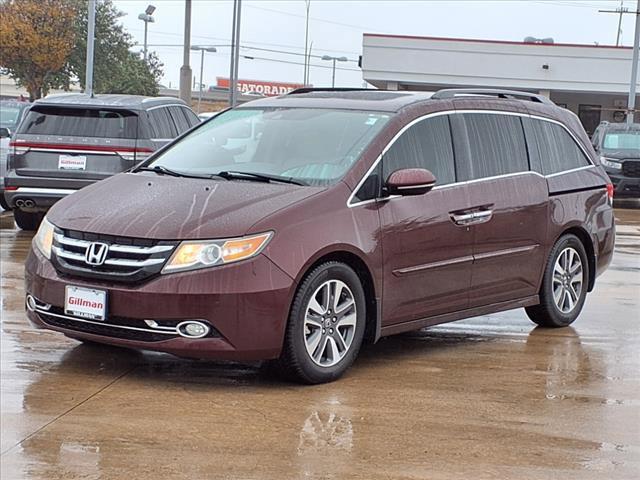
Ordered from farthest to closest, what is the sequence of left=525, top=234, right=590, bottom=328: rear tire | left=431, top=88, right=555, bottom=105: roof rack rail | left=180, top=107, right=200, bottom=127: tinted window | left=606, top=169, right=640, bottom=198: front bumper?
left=606, top=169, right=640, bottom=198: front bumper < left=180, top=107, right=200, bottom=127: tinted window < left=525, top=234, right=590, bottom=328: rear tire < left=431, top=88, right=555, bottom=105: roof rack rail

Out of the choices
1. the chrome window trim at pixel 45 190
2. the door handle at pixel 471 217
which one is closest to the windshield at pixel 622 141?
the chrome window trim at pixel 45 190

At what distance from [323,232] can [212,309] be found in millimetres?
796

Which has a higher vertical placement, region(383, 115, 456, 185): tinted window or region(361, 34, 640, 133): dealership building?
region(361, 34, 640, 133): dealership building

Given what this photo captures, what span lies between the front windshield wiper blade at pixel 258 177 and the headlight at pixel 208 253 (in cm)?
77

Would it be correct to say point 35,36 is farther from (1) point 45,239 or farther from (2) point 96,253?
(2) point 96,253

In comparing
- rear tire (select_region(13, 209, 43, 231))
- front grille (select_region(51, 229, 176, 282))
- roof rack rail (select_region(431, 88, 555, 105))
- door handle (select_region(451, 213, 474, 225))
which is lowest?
rear tire (select_region(13, 209, 43, 231))

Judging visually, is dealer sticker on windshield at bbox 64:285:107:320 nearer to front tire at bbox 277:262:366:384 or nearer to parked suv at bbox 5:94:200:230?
front tire at bbox 277:262:366:384

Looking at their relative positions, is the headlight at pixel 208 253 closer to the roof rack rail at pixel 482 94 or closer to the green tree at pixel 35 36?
the roof rack rail at pixel 482 94

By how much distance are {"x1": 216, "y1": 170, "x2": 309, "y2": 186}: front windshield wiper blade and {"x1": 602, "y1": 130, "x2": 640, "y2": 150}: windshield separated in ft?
60.9

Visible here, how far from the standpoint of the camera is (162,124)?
492 inches

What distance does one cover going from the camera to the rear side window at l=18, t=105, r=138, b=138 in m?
11.9

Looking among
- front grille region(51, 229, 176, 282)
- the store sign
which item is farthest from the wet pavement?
the store sign

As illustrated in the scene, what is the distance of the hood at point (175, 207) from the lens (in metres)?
5.72

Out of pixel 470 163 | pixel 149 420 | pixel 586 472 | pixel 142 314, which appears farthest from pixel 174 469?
pixel 470 163
